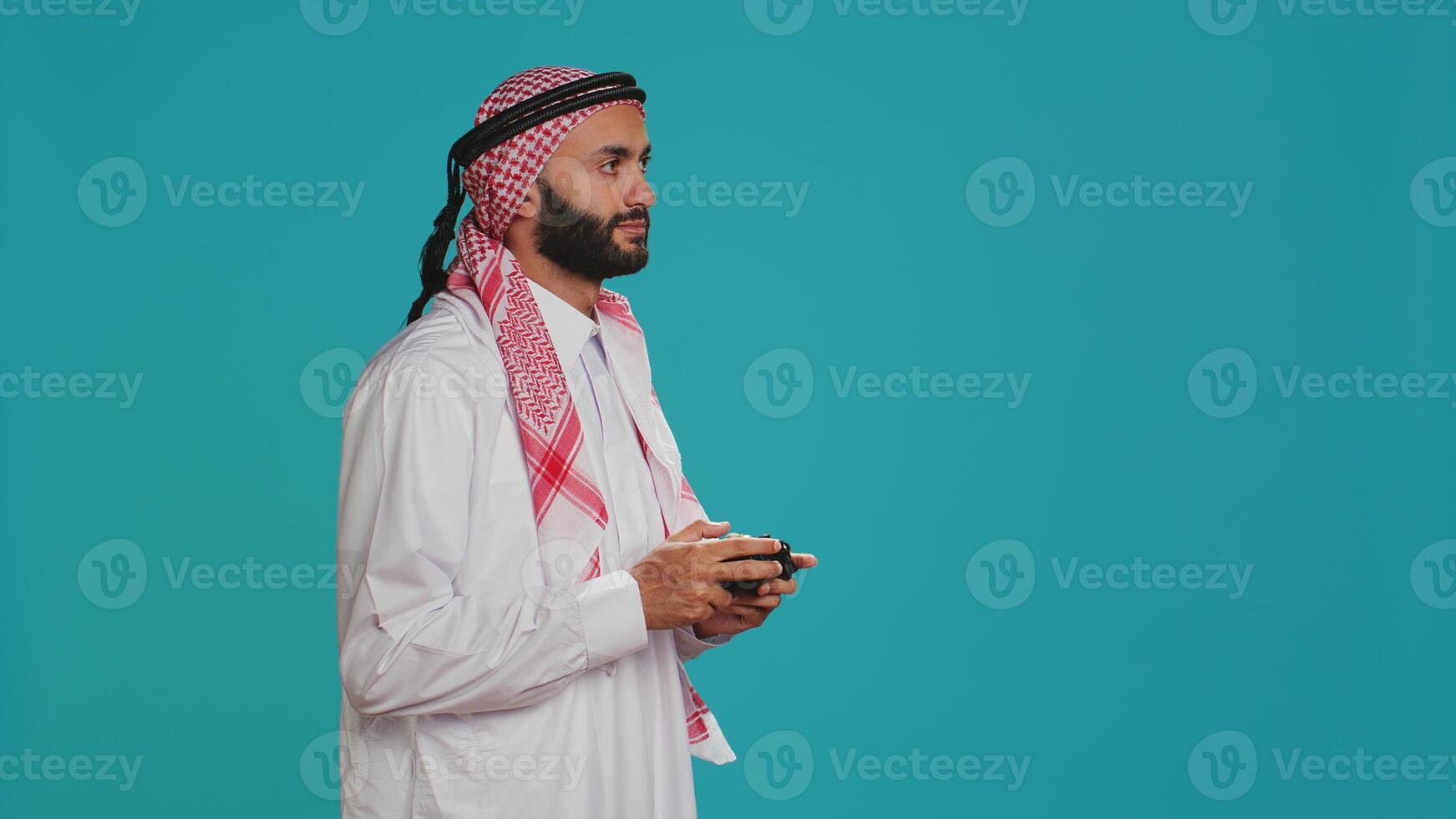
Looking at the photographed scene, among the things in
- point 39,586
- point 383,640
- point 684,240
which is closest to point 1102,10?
point 684,240

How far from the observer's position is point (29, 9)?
3.15 meters

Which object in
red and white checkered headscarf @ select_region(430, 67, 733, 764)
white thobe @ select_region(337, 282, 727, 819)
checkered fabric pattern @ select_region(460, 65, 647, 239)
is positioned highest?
checkered fabric pattern @ select_region(460, 65, 647, 239)

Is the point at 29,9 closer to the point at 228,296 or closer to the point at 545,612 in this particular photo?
the point at 228,296

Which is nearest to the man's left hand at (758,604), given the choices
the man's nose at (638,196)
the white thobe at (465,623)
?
the white thobe at (465,623)

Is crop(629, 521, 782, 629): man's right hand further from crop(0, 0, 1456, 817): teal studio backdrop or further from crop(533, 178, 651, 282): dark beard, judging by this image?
crop(0, 0, 1456, 817): teal studio backdrop

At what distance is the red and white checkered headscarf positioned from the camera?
1.85m

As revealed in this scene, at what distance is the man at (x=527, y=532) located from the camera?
1733 millimetres

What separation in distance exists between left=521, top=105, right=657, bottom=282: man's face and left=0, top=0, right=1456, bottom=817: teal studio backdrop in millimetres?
1283

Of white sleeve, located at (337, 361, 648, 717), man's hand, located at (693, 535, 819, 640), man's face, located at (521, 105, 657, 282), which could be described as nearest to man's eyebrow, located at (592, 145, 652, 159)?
man's face, located at (521, 105, 657, 282)

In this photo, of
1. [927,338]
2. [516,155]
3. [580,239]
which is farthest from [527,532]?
[927,338]

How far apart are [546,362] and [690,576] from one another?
38cm

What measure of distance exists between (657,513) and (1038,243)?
173 cm

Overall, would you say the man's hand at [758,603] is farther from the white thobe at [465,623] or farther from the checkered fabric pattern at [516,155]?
the checkered fabric pattern at [516,155]

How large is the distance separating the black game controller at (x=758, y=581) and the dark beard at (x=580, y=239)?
48 centimetres
